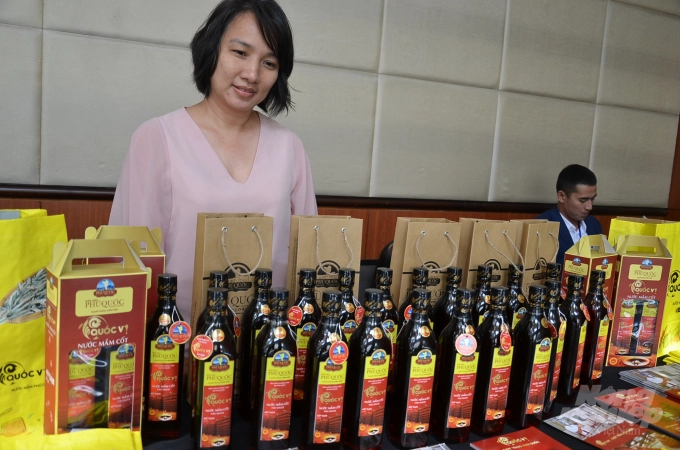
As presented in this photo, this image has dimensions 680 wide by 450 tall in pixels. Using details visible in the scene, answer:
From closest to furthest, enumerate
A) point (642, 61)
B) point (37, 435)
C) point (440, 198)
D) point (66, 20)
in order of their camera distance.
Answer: point (37, 435), point (66, 20), point (440, 198), point (642, 61)

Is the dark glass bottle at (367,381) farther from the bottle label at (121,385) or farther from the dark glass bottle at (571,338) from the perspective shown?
the dark glass bottle at (571,338)

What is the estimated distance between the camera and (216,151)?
1.50 metres

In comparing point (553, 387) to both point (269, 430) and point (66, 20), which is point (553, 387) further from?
point (66, 20)

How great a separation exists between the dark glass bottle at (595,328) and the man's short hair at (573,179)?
1807 mm

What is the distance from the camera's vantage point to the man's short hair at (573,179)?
288 cm

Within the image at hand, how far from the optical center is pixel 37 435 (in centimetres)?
83

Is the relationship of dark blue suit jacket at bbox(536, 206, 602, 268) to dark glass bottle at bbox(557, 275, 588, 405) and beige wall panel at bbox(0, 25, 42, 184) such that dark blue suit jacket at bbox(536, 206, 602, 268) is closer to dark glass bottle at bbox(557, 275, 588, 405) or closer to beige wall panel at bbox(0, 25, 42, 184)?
dark glass bottle at bbox(557, 275, 588, 405)

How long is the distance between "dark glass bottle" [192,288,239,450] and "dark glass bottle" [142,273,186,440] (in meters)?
0.06

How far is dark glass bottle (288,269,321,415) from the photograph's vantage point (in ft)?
3.26

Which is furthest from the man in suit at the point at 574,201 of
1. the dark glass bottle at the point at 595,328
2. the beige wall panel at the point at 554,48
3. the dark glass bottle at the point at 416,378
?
the dark glass bottle at the point at 416,378

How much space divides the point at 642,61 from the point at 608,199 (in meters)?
0.95

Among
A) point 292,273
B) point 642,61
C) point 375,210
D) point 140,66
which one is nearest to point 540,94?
point 642,61

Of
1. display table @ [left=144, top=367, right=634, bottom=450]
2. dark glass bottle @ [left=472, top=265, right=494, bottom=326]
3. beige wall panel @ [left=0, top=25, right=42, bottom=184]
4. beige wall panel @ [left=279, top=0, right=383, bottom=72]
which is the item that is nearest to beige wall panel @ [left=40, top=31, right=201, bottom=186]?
beige wall panel @ [left=0, top=25, right=42, bottom=184]

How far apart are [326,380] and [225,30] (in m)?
0.98
